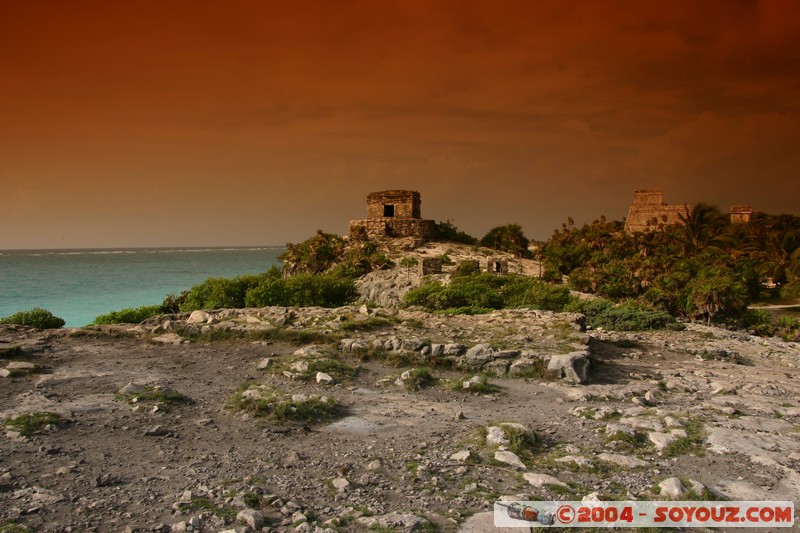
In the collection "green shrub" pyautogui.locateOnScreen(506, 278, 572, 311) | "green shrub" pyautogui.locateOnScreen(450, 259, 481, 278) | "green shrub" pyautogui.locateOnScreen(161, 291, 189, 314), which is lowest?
"green shrub" pyautogui.locateOnScreen(161, 291, 189, 314)

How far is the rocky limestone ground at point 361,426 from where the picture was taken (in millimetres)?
4602

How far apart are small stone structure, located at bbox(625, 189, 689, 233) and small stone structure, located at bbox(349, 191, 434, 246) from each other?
21910 millimetres

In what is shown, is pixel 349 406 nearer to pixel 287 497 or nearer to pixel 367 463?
pixel 367 463

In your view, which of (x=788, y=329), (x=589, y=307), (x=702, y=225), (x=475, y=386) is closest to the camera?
(x=475, y=386)

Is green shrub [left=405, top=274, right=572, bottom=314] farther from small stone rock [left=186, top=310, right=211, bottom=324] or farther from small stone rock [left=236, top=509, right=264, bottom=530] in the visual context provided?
small stone rock [left=236, top=509, right=264, bottom=530]

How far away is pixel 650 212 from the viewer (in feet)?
159

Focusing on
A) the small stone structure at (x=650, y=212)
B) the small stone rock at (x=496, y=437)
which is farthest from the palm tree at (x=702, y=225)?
the small stone rock at (x=496, y=437)

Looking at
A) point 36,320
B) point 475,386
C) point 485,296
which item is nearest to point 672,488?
point 475,386

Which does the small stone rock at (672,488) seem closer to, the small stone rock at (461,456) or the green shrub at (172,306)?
the small stone rock at (461,456)

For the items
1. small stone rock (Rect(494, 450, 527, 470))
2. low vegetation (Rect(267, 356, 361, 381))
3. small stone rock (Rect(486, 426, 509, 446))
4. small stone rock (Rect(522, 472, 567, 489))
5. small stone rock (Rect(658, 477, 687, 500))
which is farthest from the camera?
low vegetation (Rect(267, 356, 361, 381))

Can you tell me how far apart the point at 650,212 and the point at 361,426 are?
159 feet

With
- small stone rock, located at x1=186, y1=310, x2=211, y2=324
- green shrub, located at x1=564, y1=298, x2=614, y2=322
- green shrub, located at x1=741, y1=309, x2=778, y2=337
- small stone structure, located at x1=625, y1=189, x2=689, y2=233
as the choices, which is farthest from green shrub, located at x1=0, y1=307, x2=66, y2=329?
small stone structure, located at x1=625, y1=189, x2=689, y2=233

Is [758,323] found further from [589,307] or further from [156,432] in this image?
[156,432]

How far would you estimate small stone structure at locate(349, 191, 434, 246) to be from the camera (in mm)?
36375
